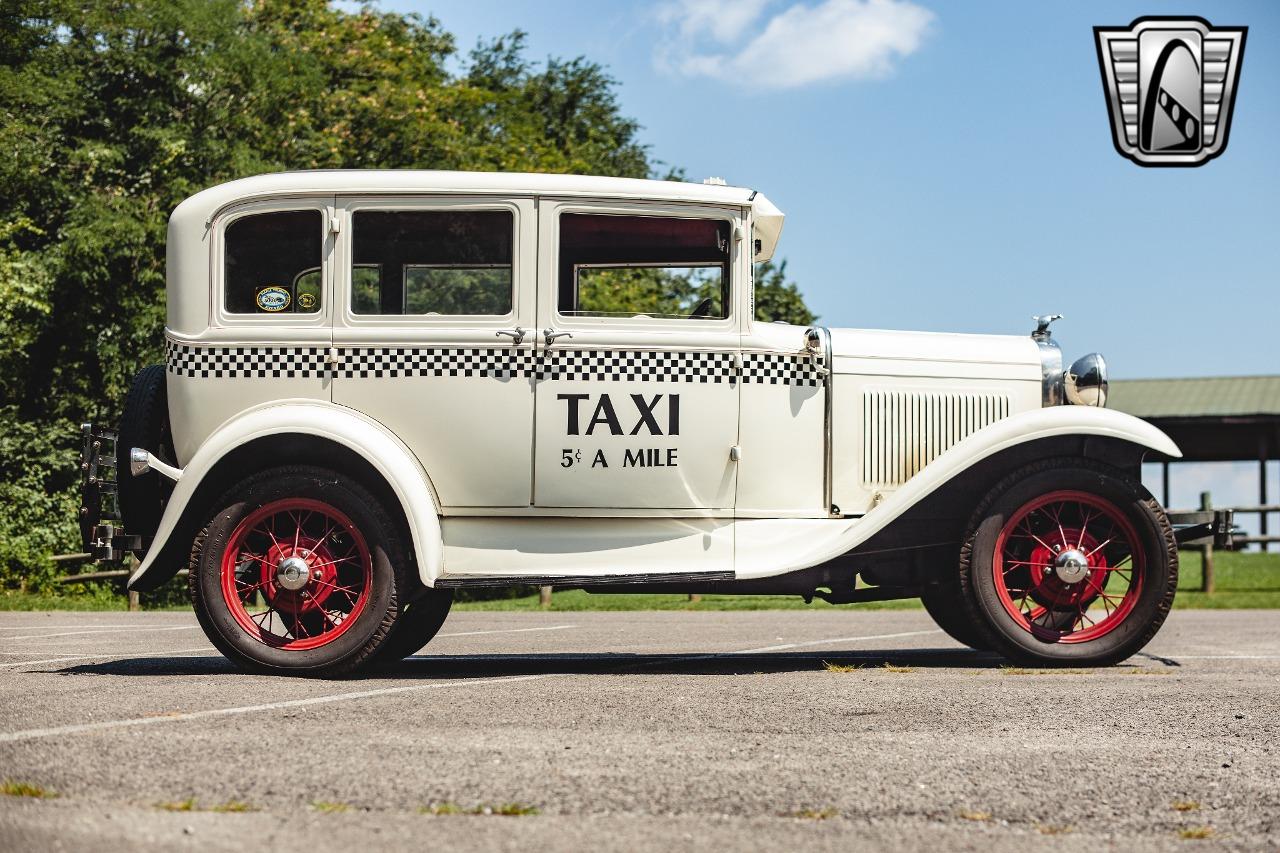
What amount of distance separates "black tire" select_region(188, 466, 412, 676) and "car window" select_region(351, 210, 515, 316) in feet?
2.96

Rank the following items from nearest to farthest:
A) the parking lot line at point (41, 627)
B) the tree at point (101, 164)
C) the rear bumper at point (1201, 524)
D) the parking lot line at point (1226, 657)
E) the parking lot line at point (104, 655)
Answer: the rear bumper at point (1201, 524), the parking lot line at point (104, 655), the parking lot line at point (1226, 657), the parking lot line at point (41, 627), the tree at point (101, 164)

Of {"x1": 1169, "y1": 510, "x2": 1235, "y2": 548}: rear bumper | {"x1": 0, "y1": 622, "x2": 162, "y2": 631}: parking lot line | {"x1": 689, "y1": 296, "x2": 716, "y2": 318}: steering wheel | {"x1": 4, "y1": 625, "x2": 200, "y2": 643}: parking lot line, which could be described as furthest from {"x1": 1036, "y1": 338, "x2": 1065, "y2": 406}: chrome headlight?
{"x1": 0, "y1": 622, "x2": 162, "y2": 631}: parking lot line

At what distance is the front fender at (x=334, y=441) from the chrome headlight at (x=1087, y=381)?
329cm

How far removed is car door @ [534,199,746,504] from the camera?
675 centimetres

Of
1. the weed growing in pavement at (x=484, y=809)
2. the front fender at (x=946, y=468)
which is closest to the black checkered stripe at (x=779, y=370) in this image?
the front fender at (x=946, y=468)

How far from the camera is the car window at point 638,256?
6.92m

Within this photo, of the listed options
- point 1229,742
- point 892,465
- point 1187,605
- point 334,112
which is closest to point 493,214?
point 892,465

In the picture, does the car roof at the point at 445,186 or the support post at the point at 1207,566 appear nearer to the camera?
the car roof at the point at 445,186

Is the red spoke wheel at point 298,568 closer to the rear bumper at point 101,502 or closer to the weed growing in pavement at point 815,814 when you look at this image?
the rear bumper at point 101,502

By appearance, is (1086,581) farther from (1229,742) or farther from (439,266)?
(439,266)

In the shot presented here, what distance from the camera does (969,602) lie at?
22.1ft

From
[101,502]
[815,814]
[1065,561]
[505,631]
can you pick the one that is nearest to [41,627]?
[505,631]

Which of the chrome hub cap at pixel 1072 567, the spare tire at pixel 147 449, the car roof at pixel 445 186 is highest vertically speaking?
the car roof at pixel 445 186

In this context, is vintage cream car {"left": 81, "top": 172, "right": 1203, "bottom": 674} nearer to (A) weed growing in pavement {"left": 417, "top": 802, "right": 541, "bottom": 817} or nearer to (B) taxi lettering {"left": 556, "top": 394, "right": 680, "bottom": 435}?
(B) taxi lettering {"left": 556, "top": 394, "right": 680, "bottom": 435}
